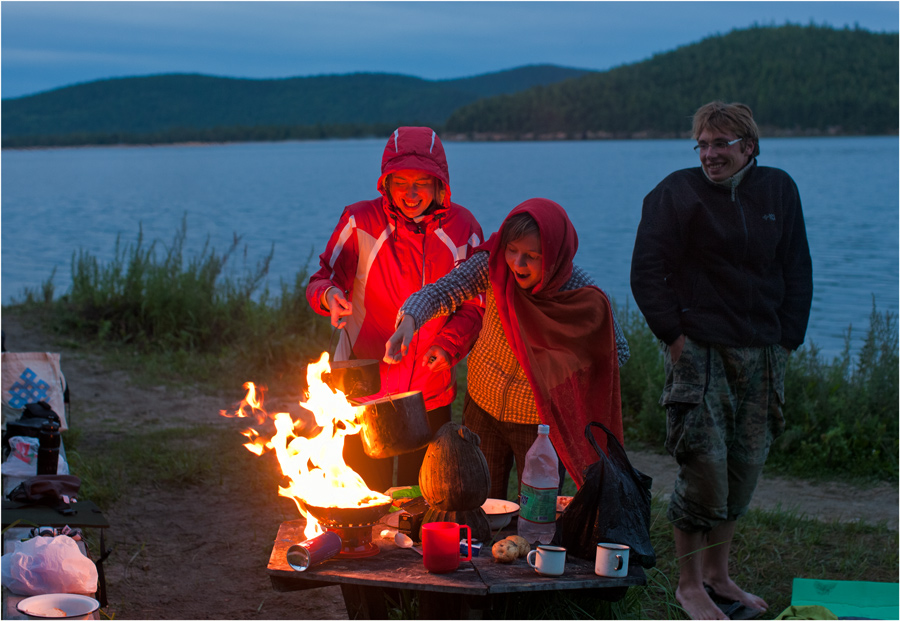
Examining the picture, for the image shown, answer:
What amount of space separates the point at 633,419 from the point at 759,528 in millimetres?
1975

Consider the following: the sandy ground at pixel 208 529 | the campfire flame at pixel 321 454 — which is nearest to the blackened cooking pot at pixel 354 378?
the campfire flame at pixel 321 454

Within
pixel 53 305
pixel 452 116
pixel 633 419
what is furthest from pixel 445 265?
pixel 452 116

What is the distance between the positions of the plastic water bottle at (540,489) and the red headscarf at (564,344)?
23 centimetres

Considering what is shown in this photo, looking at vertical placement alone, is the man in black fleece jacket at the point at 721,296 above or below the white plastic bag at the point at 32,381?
above

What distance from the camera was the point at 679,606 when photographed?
10.6 feet

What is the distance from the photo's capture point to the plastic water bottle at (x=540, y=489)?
8.71 feet

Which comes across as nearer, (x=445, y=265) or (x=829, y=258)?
(x=445, y=265)

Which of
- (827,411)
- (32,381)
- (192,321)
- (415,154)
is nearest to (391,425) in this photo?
(415,154)

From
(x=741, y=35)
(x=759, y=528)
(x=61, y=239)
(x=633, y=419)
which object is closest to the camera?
(x=759, y=528)

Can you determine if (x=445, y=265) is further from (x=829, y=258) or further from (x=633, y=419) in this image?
(x=829, y=258)

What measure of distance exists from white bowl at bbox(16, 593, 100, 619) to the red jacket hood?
5.98 feet

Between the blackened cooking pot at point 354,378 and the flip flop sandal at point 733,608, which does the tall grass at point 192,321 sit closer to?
the blackened cooking pot at point 354,378

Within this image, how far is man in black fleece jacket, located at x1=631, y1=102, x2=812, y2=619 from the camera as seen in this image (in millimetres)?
3205

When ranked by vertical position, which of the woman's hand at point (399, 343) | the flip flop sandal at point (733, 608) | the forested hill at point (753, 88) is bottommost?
the flip flop sandal at point (733, 608)
